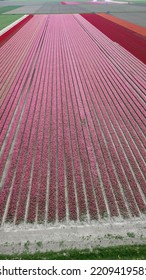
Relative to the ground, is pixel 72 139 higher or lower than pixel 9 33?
lower

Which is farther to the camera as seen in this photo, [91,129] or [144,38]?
[144,38]

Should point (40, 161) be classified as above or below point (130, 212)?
above

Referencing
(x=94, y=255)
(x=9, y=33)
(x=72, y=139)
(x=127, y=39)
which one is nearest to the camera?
(x=94, y=255)

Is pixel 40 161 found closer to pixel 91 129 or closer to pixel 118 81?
pixel 91 129

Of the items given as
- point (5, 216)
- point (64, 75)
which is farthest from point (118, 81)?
point (5, 216)

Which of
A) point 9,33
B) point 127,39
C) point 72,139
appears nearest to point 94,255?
point 72,139

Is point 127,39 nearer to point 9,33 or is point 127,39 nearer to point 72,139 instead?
point 9,33

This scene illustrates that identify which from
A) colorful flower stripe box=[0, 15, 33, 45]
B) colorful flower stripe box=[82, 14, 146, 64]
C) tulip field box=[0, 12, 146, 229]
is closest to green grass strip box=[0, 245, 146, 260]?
tulip field box=[0, 12, 146, 229]
